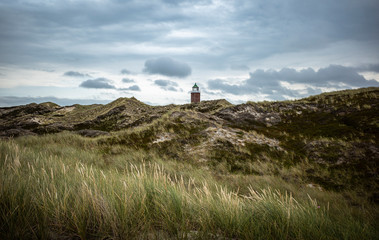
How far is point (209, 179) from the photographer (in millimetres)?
5441

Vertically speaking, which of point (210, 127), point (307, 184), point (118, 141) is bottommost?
point (307, 184)

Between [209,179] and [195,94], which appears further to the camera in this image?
[195,94]

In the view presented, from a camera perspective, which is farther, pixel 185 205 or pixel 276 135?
pixel 276 135

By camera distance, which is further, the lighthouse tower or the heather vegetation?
the lighthouse tower

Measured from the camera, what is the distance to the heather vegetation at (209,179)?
6.24 feet

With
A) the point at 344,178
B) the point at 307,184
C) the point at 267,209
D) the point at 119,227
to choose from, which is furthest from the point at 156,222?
the point at 344,178

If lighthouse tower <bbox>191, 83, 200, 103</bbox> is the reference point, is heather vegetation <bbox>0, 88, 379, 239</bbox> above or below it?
below

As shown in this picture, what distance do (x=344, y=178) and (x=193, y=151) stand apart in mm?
5963

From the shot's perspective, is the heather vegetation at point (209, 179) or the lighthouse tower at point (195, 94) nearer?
the heather vegetation at point (209, 179)

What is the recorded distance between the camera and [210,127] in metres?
12.1

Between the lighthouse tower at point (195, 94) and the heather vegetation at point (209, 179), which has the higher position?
the lighthouse tower at point (195, 94)

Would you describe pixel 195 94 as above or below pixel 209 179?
above

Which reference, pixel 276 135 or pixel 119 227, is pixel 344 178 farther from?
pixel 119 227

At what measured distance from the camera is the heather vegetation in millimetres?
1902
